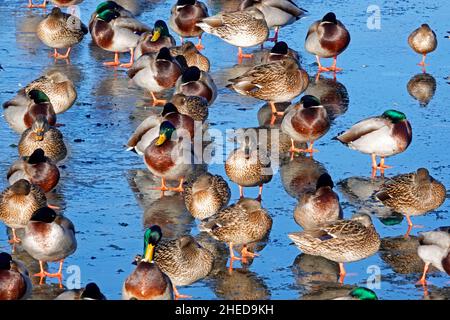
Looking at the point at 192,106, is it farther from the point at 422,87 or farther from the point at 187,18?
the point at 187,18

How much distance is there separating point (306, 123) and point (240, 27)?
13.8ft

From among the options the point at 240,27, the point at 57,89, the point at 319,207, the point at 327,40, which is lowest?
the point at 319,207

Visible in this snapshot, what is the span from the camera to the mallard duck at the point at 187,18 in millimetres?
17562

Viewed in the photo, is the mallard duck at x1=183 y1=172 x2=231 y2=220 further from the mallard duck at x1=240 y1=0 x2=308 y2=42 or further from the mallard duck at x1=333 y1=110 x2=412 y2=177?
the mallard duck at x1=240 y1=0 x2=308 y2=42

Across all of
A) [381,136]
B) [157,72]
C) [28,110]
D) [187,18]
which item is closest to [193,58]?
[157,72]

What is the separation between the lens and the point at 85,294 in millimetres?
8867

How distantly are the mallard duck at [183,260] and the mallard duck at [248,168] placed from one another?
186 centimetres

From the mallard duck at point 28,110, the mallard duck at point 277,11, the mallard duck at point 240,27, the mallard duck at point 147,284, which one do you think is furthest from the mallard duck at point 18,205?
the mallard duck at point 277,11

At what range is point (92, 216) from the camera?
37.5 feet

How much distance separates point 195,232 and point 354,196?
1849 mm

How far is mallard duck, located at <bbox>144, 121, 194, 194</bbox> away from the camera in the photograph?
12273 mm

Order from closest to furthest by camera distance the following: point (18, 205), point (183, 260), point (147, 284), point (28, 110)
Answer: point (147, 284), point (183, 260), point (18, 205), point (28, 110)

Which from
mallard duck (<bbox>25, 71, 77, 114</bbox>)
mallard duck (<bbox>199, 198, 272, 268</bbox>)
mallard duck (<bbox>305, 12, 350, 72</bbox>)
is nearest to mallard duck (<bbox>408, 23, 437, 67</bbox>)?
mallard duck (<bbox>305, 12, 350, 72</bbox>)

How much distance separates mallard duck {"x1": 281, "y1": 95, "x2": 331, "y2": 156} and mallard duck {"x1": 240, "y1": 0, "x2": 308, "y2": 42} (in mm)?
A: 4621
